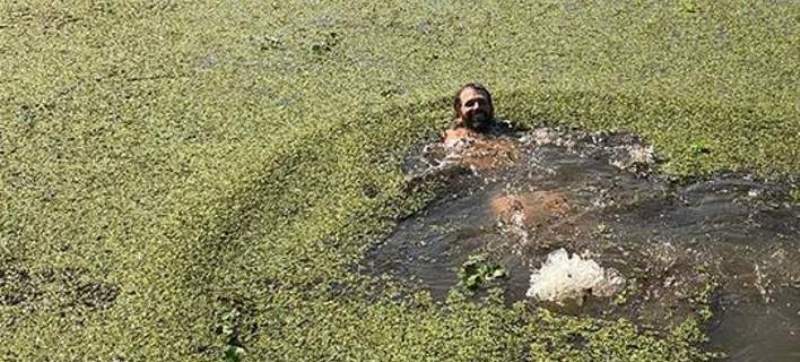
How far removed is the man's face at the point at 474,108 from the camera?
14.5ft

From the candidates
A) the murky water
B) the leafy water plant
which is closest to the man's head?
the murky water

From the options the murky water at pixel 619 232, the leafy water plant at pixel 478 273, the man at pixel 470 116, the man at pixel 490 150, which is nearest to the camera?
the murky water at pixel 619 232

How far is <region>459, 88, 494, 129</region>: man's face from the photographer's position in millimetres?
4430

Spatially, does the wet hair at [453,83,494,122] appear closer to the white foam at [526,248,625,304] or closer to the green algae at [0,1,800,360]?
the green algae at [0,1,800,360]

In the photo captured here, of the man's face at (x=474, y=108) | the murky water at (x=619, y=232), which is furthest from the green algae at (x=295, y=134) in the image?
the man's face at (x=474, y=108)

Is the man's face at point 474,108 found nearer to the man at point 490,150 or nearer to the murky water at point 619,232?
the man at point 490,150

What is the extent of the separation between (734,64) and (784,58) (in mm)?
237

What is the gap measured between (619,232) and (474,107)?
938 millimetres

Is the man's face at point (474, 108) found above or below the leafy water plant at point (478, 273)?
above

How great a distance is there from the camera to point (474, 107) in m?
4.42

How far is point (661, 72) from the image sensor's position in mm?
4902

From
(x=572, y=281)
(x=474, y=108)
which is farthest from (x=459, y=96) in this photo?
(x=572, y=281)

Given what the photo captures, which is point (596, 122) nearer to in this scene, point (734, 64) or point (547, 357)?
point (734, 64)

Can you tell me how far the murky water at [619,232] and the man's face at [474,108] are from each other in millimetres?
112
